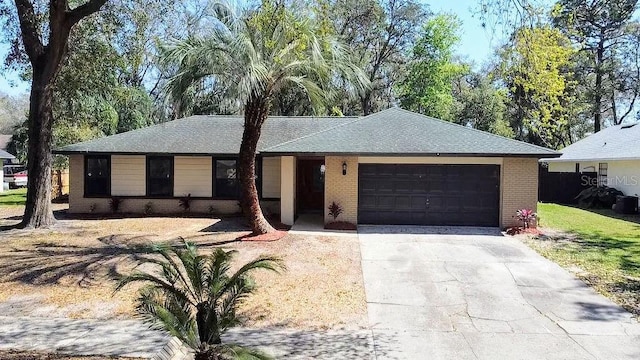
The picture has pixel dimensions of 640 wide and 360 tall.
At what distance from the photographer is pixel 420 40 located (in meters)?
35.1

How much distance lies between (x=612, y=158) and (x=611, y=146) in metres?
2.90

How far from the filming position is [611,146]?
22.0 meters

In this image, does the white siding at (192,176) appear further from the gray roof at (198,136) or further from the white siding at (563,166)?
the white siding at (563,166)

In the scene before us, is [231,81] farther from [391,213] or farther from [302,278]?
[391,213]

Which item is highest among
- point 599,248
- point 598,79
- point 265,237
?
point 598,79

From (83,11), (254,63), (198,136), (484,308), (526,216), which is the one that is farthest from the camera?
(198,136)

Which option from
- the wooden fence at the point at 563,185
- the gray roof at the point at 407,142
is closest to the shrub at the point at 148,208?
the gray roof at the point at 407,142

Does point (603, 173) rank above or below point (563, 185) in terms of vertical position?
above

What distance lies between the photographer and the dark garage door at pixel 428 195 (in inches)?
566

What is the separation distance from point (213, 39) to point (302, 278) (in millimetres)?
6302

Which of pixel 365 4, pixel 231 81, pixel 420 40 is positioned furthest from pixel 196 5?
pixel 420 40

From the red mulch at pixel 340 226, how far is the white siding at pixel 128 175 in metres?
7.94

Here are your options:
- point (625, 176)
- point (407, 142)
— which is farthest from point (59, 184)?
point (625, 176)

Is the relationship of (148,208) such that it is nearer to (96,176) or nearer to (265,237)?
(96,176)
